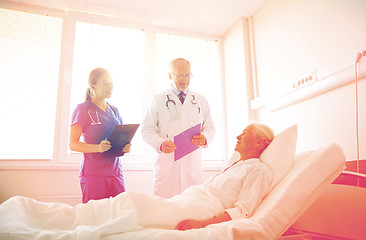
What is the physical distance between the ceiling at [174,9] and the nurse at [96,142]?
1.47 meters

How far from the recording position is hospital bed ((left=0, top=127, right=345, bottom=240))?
0.91 m

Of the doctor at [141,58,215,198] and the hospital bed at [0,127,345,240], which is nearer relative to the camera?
the hospital bed at [0,127,345,240]

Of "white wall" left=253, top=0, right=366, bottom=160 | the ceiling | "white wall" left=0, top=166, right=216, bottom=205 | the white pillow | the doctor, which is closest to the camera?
the white pillow

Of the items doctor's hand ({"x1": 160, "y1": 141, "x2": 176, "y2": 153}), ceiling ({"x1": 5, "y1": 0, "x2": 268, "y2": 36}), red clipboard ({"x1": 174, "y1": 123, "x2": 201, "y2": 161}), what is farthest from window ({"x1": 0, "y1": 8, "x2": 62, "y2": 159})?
red clipboard ({"x1": 174, "y1": 123, "x2": 201, "y2": 161})

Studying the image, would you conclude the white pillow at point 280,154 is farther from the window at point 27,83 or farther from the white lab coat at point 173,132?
the window at point 27,83

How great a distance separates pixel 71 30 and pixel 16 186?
1.76m

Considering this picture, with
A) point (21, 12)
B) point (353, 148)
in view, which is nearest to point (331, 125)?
point (353, 148)

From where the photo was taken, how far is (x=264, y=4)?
308 cm

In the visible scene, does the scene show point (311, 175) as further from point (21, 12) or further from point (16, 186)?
point (21, 12)

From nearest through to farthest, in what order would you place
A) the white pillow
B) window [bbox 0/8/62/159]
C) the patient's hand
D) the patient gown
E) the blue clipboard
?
the patient gown → the patient's hand → the white pillow → the blue clipboard → window [bbox 0/8/62/159]

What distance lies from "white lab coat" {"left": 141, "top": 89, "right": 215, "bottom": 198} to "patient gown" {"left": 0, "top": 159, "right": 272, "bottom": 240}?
0.68 m

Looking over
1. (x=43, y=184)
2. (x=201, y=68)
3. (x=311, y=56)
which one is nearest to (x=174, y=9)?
(x=201, y=68)

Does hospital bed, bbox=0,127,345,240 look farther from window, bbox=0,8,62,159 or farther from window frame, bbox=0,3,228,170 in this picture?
window, bbox=0,8,62,159

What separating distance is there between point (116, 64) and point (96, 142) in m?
1.53
